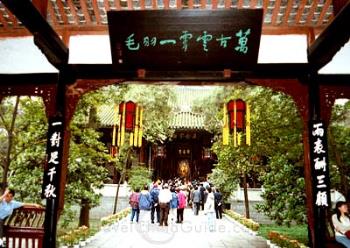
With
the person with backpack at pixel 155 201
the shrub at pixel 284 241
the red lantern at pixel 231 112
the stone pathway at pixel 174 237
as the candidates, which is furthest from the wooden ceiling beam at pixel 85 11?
the person with backpack at pixel 155 201

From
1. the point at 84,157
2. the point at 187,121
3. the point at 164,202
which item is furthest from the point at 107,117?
the point at 84,157

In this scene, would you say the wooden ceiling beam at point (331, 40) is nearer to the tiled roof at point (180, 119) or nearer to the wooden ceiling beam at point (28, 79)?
the wooden ceiling beam at point (28, 79)

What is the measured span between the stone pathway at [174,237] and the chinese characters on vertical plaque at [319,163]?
16.0 feet

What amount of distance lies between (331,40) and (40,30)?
348 centimetres

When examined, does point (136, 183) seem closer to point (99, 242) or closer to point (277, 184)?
point (99, 242)

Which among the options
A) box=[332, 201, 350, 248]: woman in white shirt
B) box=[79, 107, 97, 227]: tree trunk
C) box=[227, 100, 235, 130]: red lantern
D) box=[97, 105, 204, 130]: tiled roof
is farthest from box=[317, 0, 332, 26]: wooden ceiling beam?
box=[97, 105, 204, 130]: tiled roof

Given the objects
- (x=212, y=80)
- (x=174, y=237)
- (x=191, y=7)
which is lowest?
(x=174, y=237)

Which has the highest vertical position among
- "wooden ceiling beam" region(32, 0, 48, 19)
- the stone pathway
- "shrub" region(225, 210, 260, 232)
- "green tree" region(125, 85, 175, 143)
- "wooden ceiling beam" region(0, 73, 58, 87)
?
"green tree" region(125, 85, 175, 143)

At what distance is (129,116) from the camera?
8000 millimetres

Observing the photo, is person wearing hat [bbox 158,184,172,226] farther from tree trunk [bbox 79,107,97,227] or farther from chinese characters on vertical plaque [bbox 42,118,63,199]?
chinese characters on vertical plaque [bbox 42,118,63,199]

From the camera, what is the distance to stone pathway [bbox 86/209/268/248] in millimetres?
9688

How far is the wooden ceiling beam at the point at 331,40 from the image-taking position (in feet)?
13.1

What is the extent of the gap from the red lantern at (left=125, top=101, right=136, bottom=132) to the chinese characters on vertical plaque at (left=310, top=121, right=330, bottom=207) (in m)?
3.79

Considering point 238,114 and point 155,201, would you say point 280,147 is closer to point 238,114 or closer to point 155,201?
point 238,114
